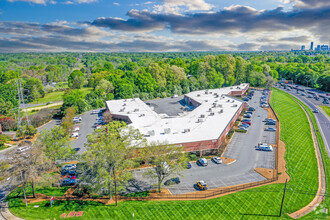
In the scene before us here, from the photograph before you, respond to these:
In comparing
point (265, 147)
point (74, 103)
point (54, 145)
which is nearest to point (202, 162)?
point (265, 147)

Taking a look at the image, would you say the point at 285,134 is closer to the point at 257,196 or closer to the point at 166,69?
the point at 257,196

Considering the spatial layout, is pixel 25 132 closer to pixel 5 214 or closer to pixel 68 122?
pixel 68 122

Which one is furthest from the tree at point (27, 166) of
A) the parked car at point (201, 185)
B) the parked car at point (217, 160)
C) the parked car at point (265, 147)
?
the parked car at point (265, 147)

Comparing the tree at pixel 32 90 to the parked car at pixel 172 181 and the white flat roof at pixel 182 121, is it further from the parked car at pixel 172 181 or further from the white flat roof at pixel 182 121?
the parked car at pixel 172 181

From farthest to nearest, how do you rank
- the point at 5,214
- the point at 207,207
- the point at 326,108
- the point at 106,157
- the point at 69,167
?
the point at 326,108 → the point at 69,167 → the point at 207,207 → the point at 5,214 → the point at 106,157

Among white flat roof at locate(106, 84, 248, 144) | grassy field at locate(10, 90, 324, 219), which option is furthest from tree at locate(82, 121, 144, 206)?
white flat roof at locate(106, 84, 248, 144)

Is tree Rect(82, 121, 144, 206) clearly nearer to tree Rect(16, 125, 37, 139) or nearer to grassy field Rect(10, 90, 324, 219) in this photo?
grassy field Rect(10, 90, 324, 219)
